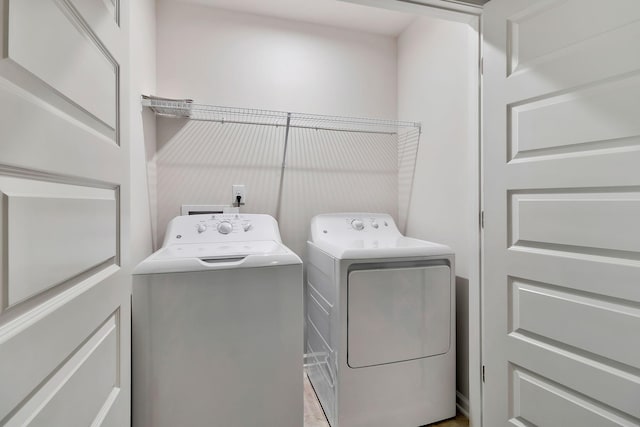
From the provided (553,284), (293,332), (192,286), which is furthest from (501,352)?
(192,286)

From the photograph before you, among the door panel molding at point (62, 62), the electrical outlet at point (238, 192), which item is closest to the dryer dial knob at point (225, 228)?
the electrical outlet at point (238, 192)

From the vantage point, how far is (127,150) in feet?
3.14

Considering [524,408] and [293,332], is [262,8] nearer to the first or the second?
[293,332]

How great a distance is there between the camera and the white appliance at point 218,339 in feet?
3.98

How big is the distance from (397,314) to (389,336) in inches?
4.7

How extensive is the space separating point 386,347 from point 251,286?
778 millimetres

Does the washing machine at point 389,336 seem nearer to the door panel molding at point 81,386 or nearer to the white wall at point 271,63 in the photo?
the door panel molding at point 81,386

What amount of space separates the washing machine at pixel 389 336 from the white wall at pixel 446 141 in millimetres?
184

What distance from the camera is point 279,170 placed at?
7.25 feet

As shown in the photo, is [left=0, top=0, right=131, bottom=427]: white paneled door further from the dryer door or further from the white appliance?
the dryer door

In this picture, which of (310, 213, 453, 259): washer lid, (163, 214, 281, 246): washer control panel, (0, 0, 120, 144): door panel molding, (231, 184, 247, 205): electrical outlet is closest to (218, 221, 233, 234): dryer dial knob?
(163, 214, 281, 246): washer control panel

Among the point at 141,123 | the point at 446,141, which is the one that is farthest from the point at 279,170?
the point at 446,141

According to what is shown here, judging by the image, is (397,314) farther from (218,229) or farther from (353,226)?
(218,229)

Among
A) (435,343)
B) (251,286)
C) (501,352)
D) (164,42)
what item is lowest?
(435,343)
